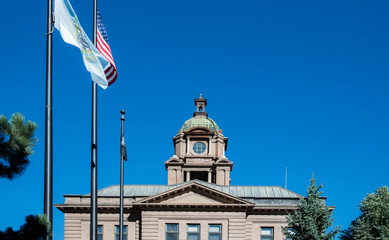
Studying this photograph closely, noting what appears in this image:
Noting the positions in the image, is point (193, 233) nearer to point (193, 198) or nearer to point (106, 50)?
point (193, 198)

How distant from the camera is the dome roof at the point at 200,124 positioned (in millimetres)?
64750

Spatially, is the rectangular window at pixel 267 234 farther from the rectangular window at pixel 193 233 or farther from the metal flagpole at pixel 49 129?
the metal flagpole at pixel 49 129

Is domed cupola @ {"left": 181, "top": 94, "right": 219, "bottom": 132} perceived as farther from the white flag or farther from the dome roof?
the white flag

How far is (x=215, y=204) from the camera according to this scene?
49156 millimetres

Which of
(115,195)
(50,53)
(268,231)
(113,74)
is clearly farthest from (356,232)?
(50,53)

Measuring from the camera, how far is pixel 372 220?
159ft

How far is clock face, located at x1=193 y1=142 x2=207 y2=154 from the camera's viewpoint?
206 ft

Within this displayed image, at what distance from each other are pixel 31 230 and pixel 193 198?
3718 cm

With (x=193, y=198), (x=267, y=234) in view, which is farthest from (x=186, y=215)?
(x=267, y=234)

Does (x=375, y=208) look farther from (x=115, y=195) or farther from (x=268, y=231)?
(x=115, y=195)

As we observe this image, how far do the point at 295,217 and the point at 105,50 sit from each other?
2487 cm

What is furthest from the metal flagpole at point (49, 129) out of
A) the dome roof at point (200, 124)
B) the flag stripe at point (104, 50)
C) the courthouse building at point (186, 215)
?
the dome roof at point (200, 124)

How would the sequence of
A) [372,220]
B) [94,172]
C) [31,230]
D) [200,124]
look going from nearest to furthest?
[31,230] < [94,172] < [372,220] < [200,124]

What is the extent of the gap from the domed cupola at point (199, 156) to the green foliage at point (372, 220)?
1533 centimetres
